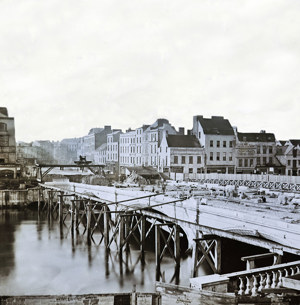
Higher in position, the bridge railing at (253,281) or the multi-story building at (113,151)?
the multi-story building at (113,151)

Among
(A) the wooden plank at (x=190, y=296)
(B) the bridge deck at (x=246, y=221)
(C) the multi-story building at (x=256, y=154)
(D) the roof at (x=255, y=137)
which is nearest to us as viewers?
(A) the wooden plank at (x=190, y=296)

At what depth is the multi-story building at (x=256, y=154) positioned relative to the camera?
→ 222ft

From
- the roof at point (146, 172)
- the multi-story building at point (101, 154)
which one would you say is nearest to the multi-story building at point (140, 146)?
the roof at point (146, 172)

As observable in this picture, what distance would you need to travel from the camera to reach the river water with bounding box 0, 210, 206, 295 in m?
21.4

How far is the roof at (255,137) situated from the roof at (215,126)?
8.16ft

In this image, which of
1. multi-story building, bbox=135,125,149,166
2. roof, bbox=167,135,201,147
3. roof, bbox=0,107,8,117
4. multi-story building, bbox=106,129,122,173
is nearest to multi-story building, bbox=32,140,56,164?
multi-story building, bbox=106,129,122,173

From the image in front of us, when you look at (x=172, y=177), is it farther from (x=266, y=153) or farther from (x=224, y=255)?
(x=224, y=255)

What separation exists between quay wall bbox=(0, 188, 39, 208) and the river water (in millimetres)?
18247

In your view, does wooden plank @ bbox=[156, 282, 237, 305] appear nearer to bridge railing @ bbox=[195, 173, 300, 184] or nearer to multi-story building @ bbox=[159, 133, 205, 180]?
bridge railing @ bbox=[195, 173, 300, 184]

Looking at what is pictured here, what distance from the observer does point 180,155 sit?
214ft

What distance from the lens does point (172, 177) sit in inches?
2454

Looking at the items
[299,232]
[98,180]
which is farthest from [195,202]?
[98,180]

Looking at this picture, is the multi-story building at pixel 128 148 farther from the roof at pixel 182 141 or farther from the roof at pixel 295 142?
the roof at pixel 295 142

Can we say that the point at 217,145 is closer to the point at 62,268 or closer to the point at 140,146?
the point at 140,146
